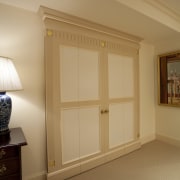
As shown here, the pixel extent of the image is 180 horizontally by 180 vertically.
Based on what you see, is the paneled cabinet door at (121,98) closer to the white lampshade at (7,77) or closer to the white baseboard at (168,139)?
the white baseboard at (168,139)

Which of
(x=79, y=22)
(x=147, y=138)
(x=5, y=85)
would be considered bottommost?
(x=147, y=138)

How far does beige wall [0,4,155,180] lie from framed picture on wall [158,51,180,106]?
8.17ft

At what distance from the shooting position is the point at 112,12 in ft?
6.06

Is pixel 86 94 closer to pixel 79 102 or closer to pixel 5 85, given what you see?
pixel 79 102

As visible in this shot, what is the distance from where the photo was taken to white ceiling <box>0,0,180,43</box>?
1.64m

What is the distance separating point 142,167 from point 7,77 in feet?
7.14

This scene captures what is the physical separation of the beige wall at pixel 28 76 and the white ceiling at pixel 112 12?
0.57ft

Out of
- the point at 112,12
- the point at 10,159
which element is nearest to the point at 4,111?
the point at 10,159

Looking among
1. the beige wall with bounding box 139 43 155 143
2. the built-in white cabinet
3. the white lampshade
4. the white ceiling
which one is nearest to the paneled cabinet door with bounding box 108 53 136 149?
the built-in white cabinet

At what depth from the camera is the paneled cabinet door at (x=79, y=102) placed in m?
1.99

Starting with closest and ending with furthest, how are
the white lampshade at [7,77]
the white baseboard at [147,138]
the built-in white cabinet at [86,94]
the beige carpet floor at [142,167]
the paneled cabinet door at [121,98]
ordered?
the white lampshade at [7,77] → the built-in white cabinet at [86,94] → the beige carpet floor at [142,167] → the paneled cabinet door at [121,98] → the white baseboard at [147,138]

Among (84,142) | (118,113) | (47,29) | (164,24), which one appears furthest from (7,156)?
(164,24)

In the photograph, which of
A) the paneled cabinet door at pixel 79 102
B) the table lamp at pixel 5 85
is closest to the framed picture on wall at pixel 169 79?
the paneled cabinet door at pixel 79 102

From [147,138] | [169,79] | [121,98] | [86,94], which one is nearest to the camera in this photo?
[86,94]
